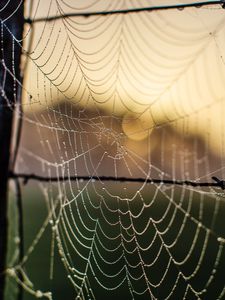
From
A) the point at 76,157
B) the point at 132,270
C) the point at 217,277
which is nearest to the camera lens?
the point at 76,157

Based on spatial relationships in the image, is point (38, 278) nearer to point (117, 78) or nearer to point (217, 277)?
point (217, 277)

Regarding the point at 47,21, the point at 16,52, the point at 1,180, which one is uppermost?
the point at 47,21

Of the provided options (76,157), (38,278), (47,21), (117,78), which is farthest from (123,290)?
(47,21)

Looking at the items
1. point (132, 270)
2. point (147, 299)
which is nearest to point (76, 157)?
point (147, 299)

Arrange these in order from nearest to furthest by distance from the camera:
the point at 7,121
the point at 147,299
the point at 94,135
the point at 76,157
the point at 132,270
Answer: the point at 7,121 → the point at 76,157 → the point at 94,135 → the point at 147,299 → the point at 132,270

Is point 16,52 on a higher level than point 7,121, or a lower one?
higher

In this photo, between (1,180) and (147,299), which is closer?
(1,180)
